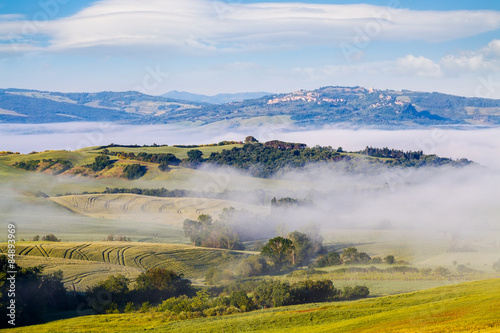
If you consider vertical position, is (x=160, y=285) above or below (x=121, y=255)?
below

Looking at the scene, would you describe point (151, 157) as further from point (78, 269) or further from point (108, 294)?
point (108, 294)

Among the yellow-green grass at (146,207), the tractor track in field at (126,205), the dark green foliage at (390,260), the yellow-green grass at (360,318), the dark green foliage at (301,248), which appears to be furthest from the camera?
the tractor track in field at (126,205)

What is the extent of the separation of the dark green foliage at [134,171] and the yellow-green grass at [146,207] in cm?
3121

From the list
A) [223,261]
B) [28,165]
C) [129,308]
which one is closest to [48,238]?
[223,261]

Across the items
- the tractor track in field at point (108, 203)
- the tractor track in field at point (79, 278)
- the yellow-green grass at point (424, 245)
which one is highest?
the tractor track in field at point (108, 203)

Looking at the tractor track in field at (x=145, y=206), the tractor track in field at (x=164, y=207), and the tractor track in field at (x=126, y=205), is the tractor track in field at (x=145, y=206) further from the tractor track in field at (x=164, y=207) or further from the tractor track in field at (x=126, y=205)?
the tractor track in field at (x=126, y=205)

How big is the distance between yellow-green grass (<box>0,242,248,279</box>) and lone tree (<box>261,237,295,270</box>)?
420cm

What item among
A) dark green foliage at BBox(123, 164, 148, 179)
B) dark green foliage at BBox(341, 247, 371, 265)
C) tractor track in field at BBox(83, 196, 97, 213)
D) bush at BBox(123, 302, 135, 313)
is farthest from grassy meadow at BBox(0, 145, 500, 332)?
dark green foliage at BBox(123, 164, 148, 179)

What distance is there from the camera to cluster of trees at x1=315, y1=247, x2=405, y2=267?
65.4m

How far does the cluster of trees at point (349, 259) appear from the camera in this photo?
65.4m

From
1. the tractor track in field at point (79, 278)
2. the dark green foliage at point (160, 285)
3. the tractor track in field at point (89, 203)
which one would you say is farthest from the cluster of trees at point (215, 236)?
the tractor track in field at point (89, 203)

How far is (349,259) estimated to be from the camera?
225 ft

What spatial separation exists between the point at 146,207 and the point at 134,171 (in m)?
42.8

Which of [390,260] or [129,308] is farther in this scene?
[390,260]
